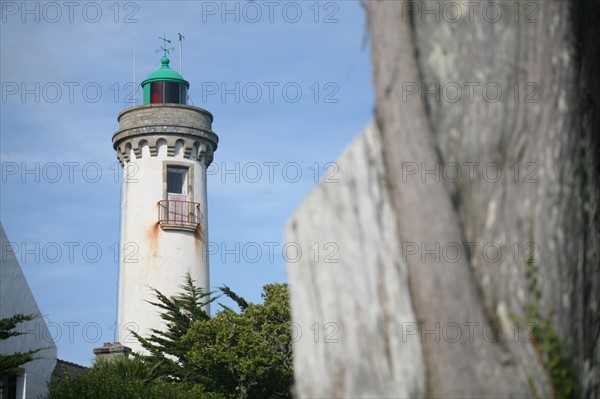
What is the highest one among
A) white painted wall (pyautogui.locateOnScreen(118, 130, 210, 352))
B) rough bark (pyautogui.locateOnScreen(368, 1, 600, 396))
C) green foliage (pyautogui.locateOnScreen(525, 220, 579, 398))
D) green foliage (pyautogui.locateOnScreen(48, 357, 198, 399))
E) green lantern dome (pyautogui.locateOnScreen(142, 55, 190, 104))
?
green lantern dome (pyautogui.locateOnScreen(142, 55, 190, 104))

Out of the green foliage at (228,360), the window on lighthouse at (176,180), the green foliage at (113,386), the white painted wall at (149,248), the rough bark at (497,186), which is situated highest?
the window on lighthouse at (176,180)

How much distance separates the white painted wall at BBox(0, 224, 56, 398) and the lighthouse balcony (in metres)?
13.4

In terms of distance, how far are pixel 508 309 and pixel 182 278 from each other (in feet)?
107

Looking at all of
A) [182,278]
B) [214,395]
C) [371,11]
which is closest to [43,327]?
[214,395]

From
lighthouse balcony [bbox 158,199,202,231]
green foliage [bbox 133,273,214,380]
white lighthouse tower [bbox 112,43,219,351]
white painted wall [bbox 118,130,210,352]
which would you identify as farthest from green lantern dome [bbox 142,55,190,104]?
green foliage [bbox 133,273,214,380]

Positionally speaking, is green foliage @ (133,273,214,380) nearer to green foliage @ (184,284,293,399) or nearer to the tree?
the tree

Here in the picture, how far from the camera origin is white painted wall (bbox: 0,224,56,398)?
64.2ft

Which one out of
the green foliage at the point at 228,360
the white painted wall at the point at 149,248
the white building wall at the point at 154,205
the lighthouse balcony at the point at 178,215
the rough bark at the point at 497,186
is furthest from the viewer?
the lighthouse balcony at the point at 178,215

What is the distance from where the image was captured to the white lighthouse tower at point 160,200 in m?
34.6

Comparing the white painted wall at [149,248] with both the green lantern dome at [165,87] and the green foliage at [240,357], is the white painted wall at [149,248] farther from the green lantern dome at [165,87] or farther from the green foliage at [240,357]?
the green foliage at [240,357]

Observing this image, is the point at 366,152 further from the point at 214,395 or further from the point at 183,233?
the point at 183,233

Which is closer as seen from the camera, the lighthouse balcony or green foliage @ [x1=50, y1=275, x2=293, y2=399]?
green foliage @ [x1=50, y1=275, x2=293, y2=399]

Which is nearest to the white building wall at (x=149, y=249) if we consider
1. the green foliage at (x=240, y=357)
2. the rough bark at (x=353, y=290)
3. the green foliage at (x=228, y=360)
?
the green foliage at (x=228, y=360)

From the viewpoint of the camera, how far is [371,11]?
2895 millimetres
